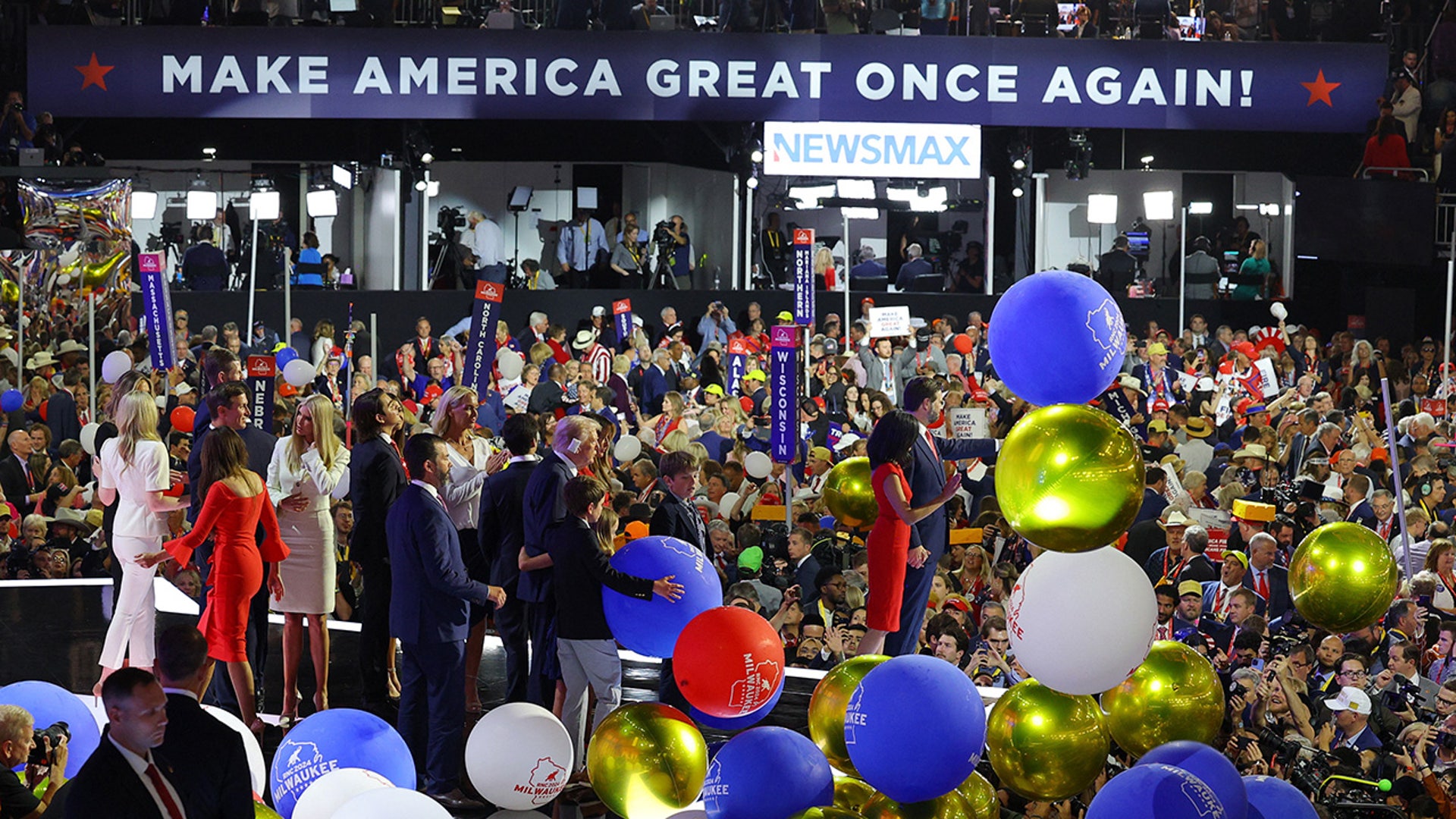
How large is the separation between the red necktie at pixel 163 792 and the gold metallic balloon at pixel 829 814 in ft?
6.58

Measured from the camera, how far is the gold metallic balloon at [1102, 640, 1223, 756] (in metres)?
5.77

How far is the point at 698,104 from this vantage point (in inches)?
791

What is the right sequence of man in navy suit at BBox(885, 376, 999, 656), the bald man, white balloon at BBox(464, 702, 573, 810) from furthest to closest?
the bald man < man in navy suit at BBox(885, 376, 999, 656) < white balloon at BBox(464, 702, 573, 810)

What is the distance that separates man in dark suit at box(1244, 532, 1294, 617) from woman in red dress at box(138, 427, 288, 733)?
4.87m

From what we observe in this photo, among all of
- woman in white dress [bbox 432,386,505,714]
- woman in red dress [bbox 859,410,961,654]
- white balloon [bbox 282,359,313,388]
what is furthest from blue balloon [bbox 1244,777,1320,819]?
white balloon [bbox 282,359,313,388]

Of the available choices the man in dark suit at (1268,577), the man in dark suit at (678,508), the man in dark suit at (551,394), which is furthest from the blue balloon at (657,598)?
the man in dark suit at (551,394)

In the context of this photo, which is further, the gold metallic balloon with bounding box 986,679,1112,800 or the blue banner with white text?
the blue banner with white text

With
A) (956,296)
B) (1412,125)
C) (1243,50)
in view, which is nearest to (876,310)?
(956,296)

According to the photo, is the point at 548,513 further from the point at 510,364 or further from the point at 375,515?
the point at 510,364

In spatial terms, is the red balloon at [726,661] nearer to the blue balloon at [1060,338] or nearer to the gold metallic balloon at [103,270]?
the blue balloon at [1060,338]

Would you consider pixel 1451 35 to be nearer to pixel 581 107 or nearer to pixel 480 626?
pixel 581 107

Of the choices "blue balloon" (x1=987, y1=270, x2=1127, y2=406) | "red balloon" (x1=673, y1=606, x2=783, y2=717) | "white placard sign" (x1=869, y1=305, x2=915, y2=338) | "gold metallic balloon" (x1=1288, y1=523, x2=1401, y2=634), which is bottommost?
"red balloon" (x1=673, y1=606, x2=783, y2=717)

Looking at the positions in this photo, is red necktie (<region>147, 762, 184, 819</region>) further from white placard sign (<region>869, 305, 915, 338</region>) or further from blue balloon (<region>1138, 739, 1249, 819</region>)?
white placard sign (<region>869, 305, 915, 338</region>)

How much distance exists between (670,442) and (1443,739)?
6.37 meters
